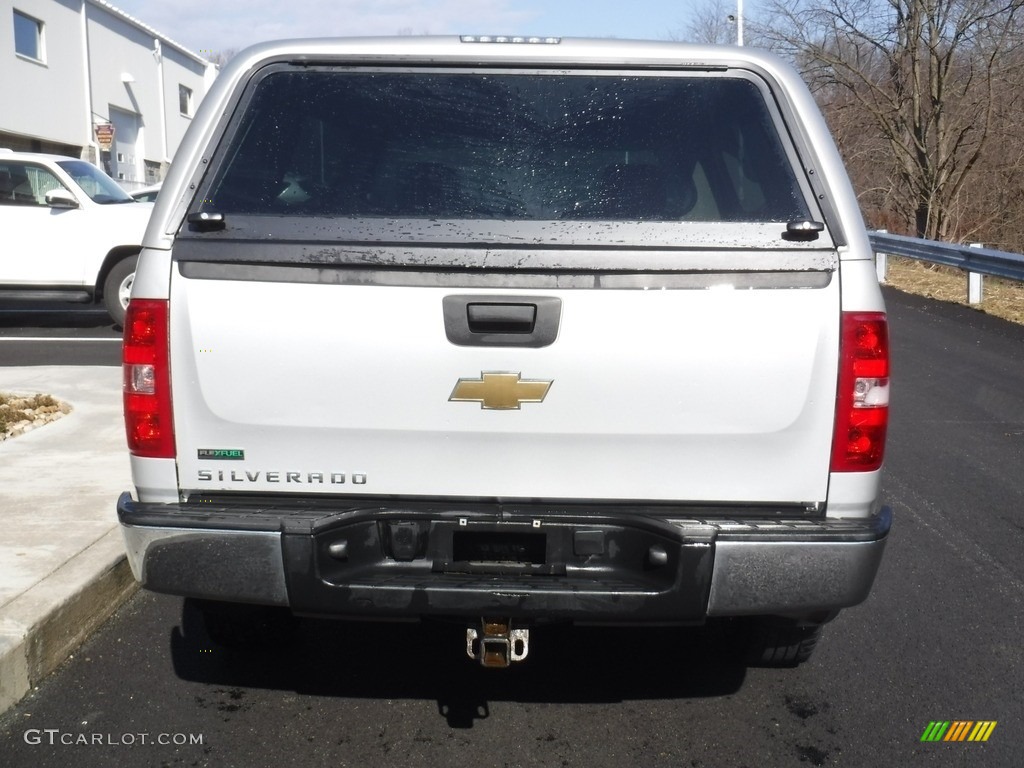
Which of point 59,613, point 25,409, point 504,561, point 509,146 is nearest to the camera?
point 504,561

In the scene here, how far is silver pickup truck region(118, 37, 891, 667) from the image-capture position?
2910 millimetres

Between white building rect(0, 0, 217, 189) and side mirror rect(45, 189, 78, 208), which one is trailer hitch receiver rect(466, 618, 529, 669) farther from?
white building rect(0, 0, 217, 189)

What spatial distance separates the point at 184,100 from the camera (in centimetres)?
4334

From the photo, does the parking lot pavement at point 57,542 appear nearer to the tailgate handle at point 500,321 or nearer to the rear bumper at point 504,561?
the rear bumper at point 504,561

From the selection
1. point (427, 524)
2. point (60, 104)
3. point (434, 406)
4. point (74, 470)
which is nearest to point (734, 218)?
point (434, 406)

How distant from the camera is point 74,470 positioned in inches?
231

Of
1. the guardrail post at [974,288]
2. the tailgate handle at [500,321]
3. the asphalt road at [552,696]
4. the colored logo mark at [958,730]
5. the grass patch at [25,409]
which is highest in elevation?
the tailgate handle at [500,321]

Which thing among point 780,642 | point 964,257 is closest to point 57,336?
point 780,642

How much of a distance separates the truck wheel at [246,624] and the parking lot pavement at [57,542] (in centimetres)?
54

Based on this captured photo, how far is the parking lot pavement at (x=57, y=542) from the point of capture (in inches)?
147

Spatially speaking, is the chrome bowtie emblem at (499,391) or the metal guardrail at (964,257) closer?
the chrome bowtie emblem at (499,391)

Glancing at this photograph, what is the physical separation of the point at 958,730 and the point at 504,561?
5.32ft

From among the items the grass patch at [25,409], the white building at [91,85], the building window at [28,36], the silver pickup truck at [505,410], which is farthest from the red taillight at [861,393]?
the building window at [28,36]

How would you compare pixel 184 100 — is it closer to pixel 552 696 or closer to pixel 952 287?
pixel 952 287
